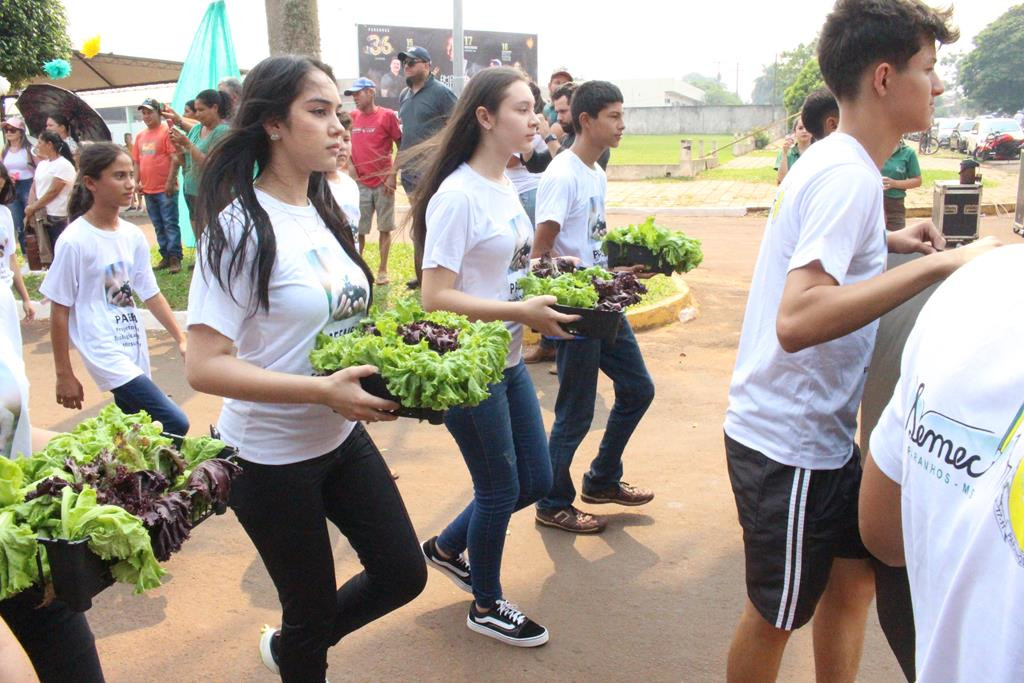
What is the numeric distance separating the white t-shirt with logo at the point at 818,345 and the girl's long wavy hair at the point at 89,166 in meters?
3.70

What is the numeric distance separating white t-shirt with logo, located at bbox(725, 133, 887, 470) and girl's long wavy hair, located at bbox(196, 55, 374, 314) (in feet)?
4.84

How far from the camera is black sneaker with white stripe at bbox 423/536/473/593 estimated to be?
4.14 m

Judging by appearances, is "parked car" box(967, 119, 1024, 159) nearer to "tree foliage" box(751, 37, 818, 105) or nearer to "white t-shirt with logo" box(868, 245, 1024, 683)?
"tree foliage" box(751, 37, 818, 105)

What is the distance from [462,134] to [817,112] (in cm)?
371

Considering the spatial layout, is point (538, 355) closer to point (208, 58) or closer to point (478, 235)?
point (478, 235)

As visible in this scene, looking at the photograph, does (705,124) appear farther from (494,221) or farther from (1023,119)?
(494,221)

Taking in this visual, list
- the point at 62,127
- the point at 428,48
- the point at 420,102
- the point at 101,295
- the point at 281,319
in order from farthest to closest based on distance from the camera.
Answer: the point at 428,48
the point at 62,127
the point at 420,102
the point at 101,295
the point at 281,319

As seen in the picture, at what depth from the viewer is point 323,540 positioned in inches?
116

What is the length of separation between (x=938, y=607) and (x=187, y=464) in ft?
6.24

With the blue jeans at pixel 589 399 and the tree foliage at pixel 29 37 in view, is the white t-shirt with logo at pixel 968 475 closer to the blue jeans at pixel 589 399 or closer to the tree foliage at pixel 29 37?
the blue jeans at pixel 589 399

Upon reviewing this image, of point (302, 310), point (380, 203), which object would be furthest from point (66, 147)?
point (302, 310)

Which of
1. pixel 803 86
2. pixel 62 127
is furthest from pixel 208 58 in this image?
pixel 803 86

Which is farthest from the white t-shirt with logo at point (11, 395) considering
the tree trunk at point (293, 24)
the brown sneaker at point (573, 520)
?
the tree trunk at point (293, 24)

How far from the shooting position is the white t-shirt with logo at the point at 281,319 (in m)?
2.76
